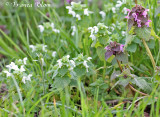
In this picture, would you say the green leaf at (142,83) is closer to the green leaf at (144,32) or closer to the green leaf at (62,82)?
the green leaf at (144,32)

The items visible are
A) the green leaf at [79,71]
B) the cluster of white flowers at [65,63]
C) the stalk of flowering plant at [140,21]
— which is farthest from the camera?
the green leaf at [79,71]

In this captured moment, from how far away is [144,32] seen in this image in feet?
5.58

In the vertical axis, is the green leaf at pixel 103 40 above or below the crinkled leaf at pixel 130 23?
below

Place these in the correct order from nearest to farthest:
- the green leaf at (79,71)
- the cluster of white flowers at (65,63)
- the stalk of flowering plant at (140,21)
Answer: the stalk of flowering plant at (140,21)
the cluster of white flowers at (65,63)
the green leaf at (79,71)

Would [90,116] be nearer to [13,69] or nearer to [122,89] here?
[122,89]

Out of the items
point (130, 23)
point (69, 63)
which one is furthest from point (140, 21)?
point (69, 63)

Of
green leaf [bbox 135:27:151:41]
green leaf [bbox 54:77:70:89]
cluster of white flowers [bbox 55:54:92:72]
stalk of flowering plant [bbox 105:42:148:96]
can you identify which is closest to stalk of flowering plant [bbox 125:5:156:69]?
green leaf [bbox 135:27:151:41]

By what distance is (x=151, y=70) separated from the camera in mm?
2154

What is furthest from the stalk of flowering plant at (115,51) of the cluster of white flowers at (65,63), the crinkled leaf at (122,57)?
the cluster of white flowers at (65,63)

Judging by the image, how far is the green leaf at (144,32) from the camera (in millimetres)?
1694

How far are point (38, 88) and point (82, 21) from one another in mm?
730


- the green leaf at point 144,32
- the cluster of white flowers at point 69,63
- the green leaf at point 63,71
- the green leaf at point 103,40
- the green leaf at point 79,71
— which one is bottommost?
the green leaf at point 79,71

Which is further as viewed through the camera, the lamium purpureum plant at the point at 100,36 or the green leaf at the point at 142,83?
the lamium purpureum plant at the point at 100,36

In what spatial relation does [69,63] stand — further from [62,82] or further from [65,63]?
[62,82]
